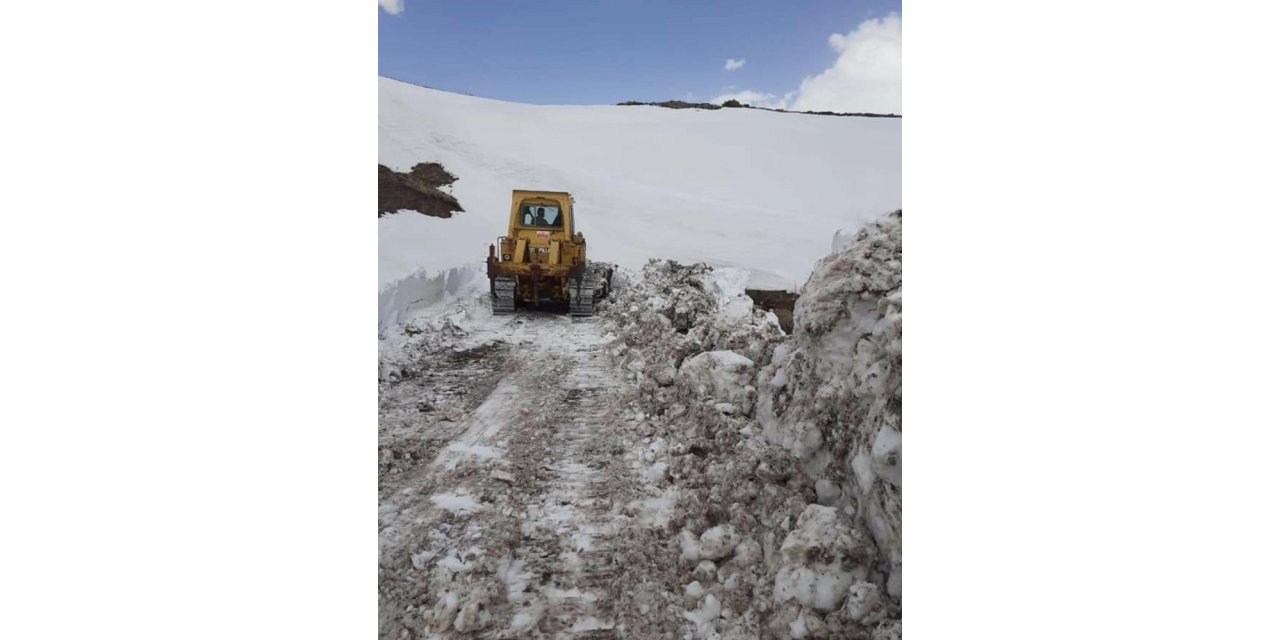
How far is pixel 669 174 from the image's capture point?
316 centimetres

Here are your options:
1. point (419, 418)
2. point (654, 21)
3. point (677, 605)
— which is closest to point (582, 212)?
point (654, 21)

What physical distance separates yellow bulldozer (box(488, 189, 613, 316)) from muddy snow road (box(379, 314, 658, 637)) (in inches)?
8.3

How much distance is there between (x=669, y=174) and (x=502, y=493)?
5.11 ft

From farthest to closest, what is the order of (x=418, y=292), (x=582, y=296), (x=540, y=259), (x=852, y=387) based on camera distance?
1. (x=582, y=296)
2. (x=540, y=259)
3. (x=418, y=292)
4. (x=852, y=387)

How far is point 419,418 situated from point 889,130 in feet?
7.35

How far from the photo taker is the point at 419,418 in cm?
272

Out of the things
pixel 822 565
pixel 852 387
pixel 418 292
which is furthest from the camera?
pixel 418 292

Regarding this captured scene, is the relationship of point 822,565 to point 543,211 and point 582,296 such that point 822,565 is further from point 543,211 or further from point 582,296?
point 543,211

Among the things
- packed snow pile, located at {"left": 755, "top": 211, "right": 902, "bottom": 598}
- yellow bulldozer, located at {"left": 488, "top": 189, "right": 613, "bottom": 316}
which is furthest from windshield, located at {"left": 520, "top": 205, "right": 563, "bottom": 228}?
packed snow pile, located at {"left": 755, "top": 211, "right": 902, "bottom": 598}

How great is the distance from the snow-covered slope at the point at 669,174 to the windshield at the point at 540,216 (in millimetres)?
86

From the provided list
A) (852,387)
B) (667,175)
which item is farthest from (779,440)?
(667,175)

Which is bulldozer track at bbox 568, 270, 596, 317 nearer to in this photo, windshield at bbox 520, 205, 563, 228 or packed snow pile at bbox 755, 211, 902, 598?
windshield at bbox 520, 205, 563, 228
